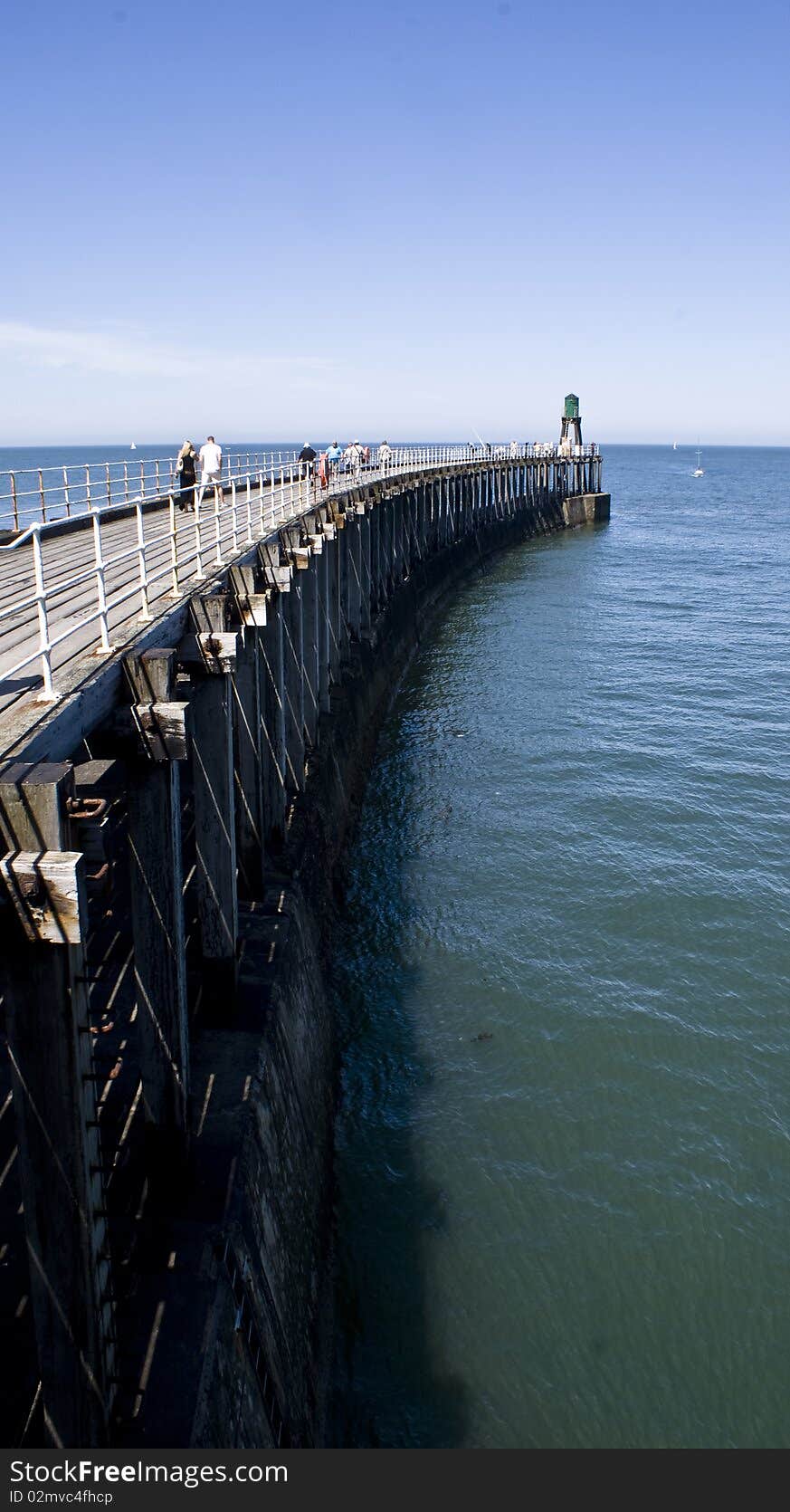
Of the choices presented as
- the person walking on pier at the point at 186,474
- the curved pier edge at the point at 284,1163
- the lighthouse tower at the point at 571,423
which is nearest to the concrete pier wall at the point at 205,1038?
the curved pier edge at the point at 284,1163

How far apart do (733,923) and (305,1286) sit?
1029cm

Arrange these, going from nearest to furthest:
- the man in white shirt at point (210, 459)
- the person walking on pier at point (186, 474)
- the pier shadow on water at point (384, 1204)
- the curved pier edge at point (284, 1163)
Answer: the curved pier edge at point (284, 1163)
the pier shadow on water at point (384, 1204)
the man in white shirt at point (210, 459)
the person walking on pier at point (186, 474)

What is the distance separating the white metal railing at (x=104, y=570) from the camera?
765 cm

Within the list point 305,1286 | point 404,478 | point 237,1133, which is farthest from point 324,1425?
point 404,478

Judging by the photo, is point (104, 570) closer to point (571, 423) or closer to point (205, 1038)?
point (205, 1038)

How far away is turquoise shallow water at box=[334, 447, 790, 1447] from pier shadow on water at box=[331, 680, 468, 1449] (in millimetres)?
34

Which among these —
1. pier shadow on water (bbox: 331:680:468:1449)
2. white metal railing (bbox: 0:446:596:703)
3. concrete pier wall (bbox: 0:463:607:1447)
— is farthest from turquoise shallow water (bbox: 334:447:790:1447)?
white metal railing (bbox: 0:446:596:703)

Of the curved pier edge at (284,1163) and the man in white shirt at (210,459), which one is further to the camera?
the man in white shirt at (210,459)

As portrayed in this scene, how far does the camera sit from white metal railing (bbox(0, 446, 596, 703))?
7.65m

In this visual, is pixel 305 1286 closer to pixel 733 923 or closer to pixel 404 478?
pixel 733 923

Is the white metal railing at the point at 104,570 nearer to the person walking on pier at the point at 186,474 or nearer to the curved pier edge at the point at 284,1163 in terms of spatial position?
the person walking on pier at the point at 186,474

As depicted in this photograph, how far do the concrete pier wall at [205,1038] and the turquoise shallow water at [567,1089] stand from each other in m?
0.94

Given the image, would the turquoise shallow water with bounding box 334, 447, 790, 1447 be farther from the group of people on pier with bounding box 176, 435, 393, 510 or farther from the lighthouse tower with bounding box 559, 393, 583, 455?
the lighthouse tower with bounding box 559, 393, 583, 455

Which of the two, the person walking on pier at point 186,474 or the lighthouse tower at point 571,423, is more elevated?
the lighthouse tower at point 571,423
